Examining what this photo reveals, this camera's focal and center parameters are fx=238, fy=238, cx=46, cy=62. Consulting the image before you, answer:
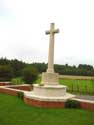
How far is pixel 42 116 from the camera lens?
32.2 feet

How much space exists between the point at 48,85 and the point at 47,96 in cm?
84

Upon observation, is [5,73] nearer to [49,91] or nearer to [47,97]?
[49,91]

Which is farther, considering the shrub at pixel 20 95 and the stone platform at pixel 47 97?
the shrub at pixel 20 95

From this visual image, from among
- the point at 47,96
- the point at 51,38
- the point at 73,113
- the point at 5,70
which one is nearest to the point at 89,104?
the point at 73,113

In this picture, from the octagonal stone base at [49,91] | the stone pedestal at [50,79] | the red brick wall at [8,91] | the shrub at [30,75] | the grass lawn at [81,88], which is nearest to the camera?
the octagonal stone base at [49,91]

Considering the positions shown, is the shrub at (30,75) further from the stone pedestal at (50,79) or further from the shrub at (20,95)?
the stone pedestal at (50,79)

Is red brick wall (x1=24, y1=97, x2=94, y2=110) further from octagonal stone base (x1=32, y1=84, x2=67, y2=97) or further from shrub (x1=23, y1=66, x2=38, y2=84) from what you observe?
shrub (x1=23, y1=66, x2=38, y2=84)

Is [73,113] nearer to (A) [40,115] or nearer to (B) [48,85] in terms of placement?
(A) [40,115]

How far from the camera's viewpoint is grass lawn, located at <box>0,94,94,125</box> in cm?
889

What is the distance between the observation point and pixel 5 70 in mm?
27281

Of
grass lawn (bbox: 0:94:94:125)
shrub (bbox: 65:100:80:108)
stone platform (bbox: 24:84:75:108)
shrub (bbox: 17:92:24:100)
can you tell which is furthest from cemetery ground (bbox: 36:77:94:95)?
grass lawn (bbox: 0:94:94:125)

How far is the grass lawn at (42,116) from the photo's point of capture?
8891 mm

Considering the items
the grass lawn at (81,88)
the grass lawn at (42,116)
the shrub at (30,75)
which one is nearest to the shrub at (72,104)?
the grass lawn at (42,116)

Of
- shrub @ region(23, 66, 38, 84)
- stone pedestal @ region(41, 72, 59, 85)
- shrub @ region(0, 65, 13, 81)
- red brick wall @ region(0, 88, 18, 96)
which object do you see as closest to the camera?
stone pedestal @ region(41, 72, 59, 85)
